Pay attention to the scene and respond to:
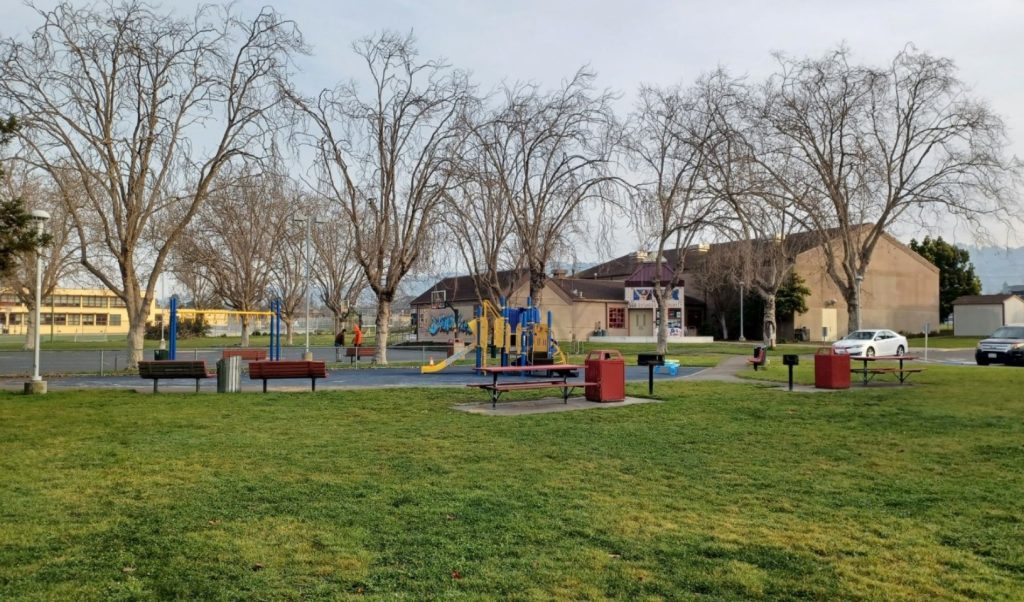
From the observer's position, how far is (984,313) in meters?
63.5

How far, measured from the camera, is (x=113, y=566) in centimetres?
513

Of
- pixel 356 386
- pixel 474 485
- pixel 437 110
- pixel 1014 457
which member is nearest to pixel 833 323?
pixel 437 110

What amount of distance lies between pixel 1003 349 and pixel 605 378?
23.2 m

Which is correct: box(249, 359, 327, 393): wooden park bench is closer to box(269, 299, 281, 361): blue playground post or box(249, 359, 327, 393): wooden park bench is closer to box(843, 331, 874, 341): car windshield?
box(269, 299, 281, 361): blue playground post

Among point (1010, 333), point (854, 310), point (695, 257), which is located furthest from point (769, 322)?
point (695, 257)

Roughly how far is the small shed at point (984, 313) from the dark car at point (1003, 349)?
35.8m

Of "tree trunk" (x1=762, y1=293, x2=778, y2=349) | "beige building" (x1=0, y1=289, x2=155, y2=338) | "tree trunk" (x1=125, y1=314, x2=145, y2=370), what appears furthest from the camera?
"beige building" (x1=0, y1=289, x2=155, y2=338)

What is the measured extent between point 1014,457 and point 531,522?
22.3ft

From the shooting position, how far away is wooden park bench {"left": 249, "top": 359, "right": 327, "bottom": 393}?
58.3ft

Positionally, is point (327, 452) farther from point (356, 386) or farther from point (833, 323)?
point (833, 323)

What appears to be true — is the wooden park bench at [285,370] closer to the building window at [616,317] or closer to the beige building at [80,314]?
the building window at [616,317]

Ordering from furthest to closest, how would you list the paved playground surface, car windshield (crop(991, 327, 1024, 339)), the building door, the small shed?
the small shed < the building door < car windshield (crop(991, 327, 1024, 339)) < the paved playground surface

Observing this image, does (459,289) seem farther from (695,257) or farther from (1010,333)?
(1010,333)

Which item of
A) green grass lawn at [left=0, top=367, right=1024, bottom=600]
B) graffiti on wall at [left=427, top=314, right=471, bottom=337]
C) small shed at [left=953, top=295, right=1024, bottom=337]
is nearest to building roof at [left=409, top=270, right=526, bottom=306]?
graffiti on wall at [left=427, top=314, right=471, bottom=337]
